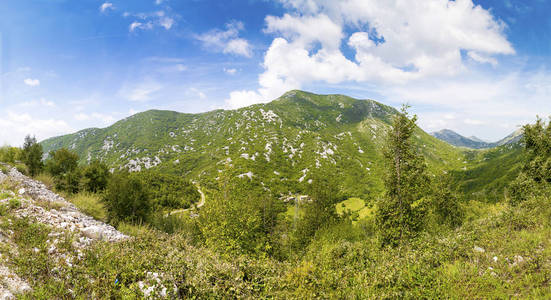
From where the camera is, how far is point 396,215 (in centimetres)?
1579

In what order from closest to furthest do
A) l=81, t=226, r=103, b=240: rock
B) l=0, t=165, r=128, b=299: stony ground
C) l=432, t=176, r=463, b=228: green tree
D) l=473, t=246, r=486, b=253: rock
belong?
l=0, t=165, r=128, b=299: stony ground → l=473, t=246, r=486, b=253: rock → l=81, t=226, r=103, b=240: rock → l=432, t=176, r=463, b=228: green tree

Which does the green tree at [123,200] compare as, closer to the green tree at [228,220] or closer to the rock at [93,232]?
the green tree at [228,220]

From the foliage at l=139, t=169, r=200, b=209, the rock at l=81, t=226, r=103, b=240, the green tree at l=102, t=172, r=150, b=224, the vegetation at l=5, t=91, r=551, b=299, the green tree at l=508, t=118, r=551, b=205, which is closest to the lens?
the vegetation at l=5, t=91, r=551, b=299

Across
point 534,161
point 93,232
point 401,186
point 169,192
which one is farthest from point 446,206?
point 169,192

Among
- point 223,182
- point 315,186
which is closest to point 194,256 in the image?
point 223,182

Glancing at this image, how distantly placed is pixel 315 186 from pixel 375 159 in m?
166

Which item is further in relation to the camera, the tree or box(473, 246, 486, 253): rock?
the tree

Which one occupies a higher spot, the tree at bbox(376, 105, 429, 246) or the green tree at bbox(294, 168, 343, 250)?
the tree at bbox(376, 105, 429, 246)

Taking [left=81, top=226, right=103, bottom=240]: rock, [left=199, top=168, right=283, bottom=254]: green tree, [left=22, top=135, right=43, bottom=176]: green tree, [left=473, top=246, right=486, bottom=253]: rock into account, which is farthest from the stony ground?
[left=22, top=135, right=43, bottom=176]: green tree

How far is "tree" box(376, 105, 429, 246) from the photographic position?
50.7ft

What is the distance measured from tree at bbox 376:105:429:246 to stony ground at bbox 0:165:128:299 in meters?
17.3

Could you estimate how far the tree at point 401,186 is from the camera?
1545 cm

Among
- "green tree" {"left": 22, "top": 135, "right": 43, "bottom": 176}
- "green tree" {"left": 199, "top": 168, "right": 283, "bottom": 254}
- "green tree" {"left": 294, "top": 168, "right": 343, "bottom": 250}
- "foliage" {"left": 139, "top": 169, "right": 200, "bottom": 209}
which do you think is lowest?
"foliage" {"left": 139, "top": 169, "right": 200, "bottom": 209}

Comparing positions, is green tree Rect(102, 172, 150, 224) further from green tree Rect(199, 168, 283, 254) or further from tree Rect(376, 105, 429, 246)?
tree Rect(376, 105, 429, 246)
